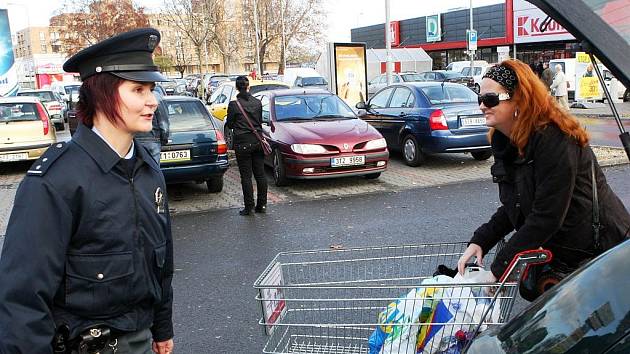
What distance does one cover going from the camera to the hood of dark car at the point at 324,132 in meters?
9.79

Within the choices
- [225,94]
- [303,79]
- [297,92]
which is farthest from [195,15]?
[297,92]

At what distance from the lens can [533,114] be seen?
2830 millimetres

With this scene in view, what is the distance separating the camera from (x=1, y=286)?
1.90m

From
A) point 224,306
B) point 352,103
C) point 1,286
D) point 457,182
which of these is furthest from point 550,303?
point 352,103

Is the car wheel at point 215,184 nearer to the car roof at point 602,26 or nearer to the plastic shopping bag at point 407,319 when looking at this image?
the plastic shopping bag at point 407,319

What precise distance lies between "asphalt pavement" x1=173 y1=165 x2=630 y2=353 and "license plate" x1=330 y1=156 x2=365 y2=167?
0.71 meters

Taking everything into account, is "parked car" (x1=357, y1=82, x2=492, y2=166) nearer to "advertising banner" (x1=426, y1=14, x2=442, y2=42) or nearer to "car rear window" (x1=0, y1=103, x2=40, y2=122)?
"car rear window" (x1=0, y1=103, x2=40, y2=122)

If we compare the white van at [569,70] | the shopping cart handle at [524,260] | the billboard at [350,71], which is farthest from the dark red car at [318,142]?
the white van at [569,70]

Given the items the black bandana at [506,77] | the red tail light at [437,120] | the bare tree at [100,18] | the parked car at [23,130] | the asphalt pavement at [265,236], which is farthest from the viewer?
the bare tree at [100,18]

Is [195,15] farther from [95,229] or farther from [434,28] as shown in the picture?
[95,229]

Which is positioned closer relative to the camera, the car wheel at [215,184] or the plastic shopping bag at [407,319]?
the plastic shopping bag at [407,319]

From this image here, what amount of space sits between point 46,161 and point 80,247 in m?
0.31

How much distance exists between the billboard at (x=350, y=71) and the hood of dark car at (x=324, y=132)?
825 centimetres

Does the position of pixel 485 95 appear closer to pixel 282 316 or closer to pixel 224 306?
pixel 282 316
